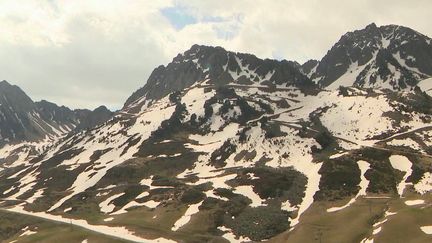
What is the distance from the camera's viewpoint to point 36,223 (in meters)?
146

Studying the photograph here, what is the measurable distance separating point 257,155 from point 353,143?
3849 cm

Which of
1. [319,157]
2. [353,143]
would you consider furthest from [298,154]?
[353,143]

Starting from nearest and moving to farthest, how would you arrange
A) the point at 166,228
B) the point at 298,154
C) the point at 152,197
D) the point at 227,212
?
the point at 166,228, the point at 227,212, the point at 152,197, the point at 298,154

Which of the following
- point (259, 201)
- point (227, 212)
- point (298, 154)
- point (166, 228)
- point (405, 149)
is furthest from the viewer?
point (298, 154)

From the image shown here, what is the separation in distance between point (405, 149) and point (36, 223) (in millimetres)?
125665

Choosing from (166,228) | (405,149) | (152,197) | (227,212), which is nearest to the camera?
(166,228)

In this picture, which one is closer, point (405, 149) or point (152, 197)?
point (152, 197)

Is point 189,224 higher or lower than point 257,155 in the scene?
lower

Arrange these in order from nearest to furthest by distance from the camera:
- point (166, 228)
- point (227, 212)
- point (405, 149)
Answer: point (166, 228), point (227, 212), point (405, 149)

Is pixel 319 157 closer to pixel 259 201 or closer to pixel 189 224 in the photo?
pixel 259 201

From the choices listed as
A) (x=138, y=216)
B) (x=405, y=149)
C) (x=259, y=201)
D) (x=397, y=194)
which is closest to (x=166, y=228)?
(x=138, y=216)

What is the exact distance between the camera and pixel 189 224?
12500 centimetres

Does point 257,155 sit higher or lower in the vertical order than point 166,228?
higher

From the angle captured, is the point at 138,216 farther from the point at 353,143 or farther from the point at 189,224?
the point at 353,143
